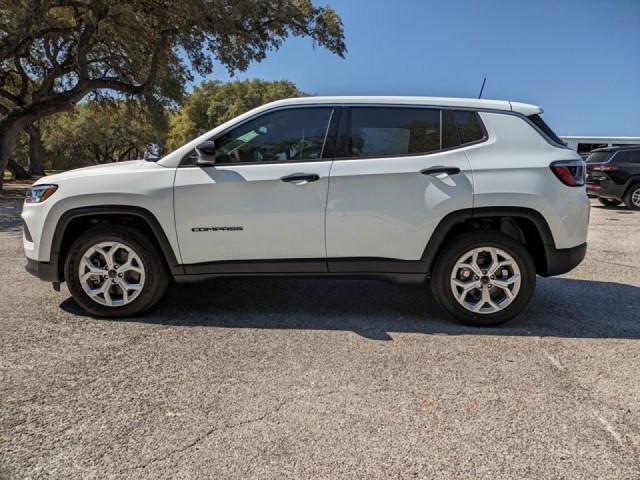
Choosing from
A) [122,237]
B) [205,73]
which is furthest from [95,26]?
[122,237]

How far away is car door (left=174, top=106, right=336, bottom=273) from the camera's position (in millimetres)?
3809

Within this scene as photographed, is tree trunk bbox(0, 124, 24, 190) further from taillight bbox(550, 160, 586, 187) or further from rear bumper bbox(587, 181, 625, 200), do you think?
rear bumper bbox(587, 181, 625, 200)

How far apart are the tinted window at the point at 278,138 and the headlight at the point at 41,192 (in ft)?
3.92

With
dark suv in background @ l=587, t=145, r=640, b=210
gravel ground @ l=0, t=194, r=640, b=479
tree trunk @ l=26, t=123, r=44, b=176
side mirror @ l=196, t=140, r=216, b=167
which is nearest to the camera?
gravel ground @ l=0, t=194, r=640, b=479

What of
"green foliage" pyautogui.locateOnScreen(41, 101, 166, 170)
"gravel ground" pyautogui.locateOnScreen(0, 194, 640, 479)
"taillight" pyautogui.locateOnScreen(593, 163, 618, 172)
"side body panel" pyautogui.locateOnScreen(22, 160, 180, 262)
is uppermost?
"green foliage" pyautogui.locateOnScreen(41, 101, 166, 170)

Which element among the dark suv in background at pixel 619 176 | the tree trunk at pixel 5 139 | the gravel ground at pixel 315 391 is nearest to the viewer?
the gravel ground at pixel 315 391

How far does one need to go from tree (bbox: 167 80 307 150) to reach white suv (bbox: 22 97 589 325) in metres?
50.3

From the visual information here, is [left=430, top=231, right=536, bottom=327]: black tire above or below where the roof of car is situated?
below

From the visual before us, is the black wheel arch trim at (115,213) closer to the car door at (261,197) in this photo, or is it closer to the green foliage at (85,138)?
the car door at (261,197)

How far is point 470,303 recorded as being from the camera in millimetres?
3941

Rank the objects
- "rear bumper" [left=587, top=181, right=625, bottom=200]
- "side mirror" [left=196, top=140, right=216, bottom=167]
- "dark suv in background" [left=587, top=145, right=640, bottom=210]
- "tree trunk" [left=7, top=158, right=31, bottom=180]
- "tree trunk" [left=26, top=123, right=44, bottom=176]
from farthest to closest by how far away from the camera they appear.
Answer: "tree trunk" [left=26, top=123, right=44, bottom=176]
"tree trunk" [left=7, top=158, right=31, bottom=180]
"rear bumper" [left=587, top=181, right=625, bottom=200]
"dark suv in background" [left=587, top=145, right=640, bottom=210]
"side mirror" [left=196, top=140, right=216, bottom=167]

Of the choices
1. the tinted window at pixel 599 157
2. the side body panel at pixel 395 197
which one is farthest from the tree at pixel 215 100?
the side body panel at pixel 395 197

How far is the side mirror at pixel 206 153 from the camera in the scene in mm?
3764

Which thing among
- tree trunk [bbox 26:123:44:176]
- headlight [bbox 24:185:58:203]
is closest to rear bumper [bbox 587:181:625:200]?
headlight [bbox 24:185:58:203]
